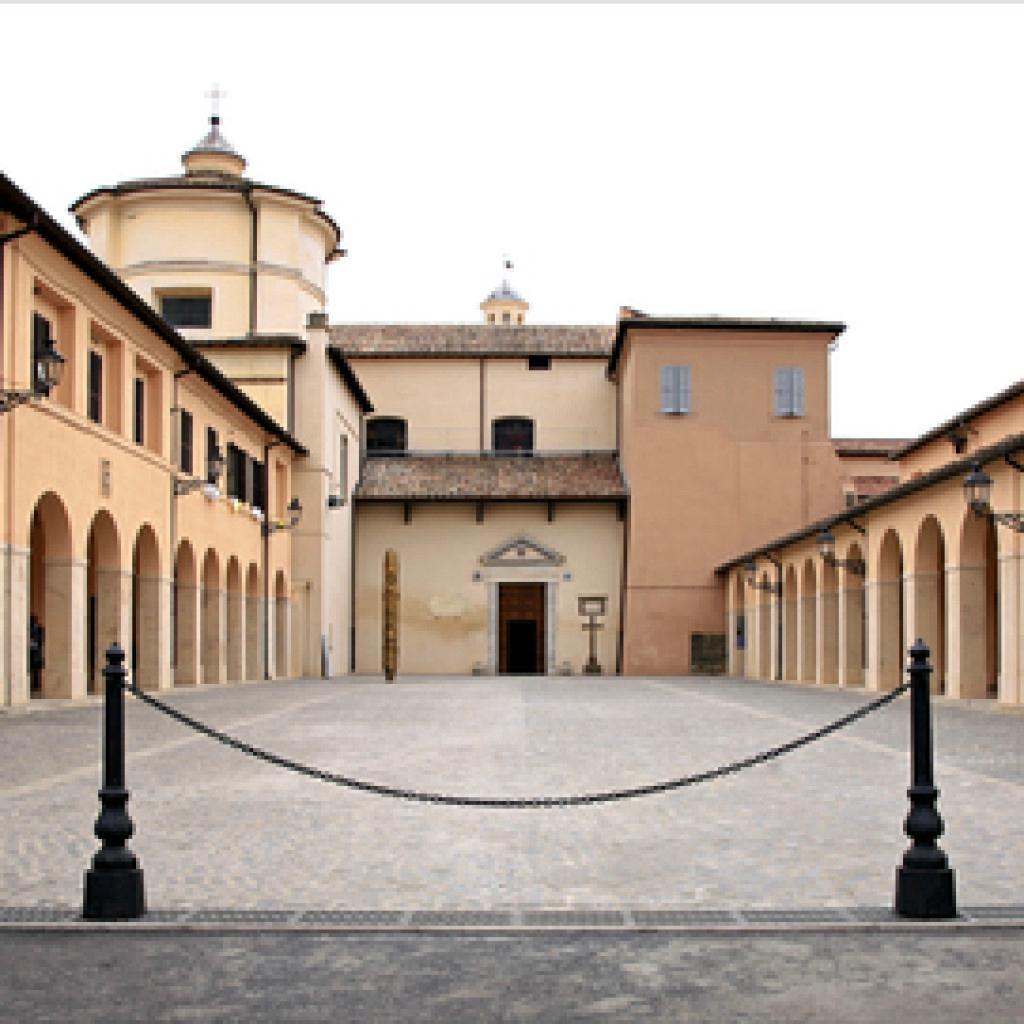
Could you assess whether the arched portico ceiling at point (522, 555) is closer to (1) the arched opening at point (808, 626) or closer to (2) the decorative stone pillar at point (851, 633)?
(1) the arched opening at point (808, 626)

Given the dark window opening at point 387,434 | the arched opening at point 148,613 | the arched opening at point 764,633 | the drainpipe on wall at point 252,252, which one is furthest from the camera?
the dark window opening at point 387,434

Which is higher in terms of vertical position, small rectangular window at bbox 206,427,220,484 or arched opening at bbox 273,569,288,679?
small rectangular window at bbox 206,427,220,484

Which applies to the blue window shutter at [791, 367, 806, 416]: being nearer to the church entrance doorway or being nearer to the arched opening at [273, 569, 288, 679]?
the church entrance doorway

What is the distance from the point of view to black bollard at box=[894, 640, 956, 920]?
18.8 feet

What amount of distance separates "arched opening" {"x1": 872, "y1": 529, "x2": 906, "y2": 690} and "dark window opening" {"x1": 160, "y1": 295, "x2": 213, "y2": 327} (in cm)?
2183

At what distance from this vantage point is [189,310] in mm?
39969

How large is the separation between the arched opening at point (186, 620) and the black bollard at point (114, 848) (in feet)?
74.6

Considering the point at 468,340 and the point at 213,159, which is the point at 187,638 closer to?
the point at 213,159

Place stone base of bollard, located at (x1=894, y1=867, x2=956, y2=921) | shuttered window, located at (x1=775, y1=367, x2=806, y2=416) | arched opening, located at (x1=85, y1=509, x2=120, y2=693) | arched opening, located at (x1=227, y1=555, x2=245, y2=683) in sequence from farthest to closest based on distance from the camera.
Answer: shuttered window, located at (x1=775, y1=367, x2=806, y2=416) → arched opening, located at (x1=227, y1=555, x2=245, y2=683) → arched opening, located at (x1=85, y1=509, x2=120, y2=693) → stone base of bollard, located at (x1=894, y1=867, x2=956, y2=921)

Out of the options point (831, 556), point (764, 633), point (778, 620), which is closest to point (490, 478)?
point (764, 633)

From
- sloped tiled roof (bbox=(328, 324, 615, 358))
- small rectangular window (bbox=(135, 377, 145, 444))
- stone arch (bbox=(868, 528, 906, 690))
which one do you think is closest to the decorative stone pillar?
stone arch (bbox=(868, 528, 906, 690))

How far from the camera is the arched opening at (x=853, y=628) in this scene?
2934 cm

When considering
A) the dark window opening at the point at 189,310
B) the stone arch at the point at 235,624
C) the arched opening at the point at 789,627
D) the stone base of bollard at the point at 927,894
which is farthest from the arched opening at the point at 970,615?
the dark window opening at the point at 189,310

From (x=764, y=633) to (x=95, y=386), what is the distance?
2160 cm
